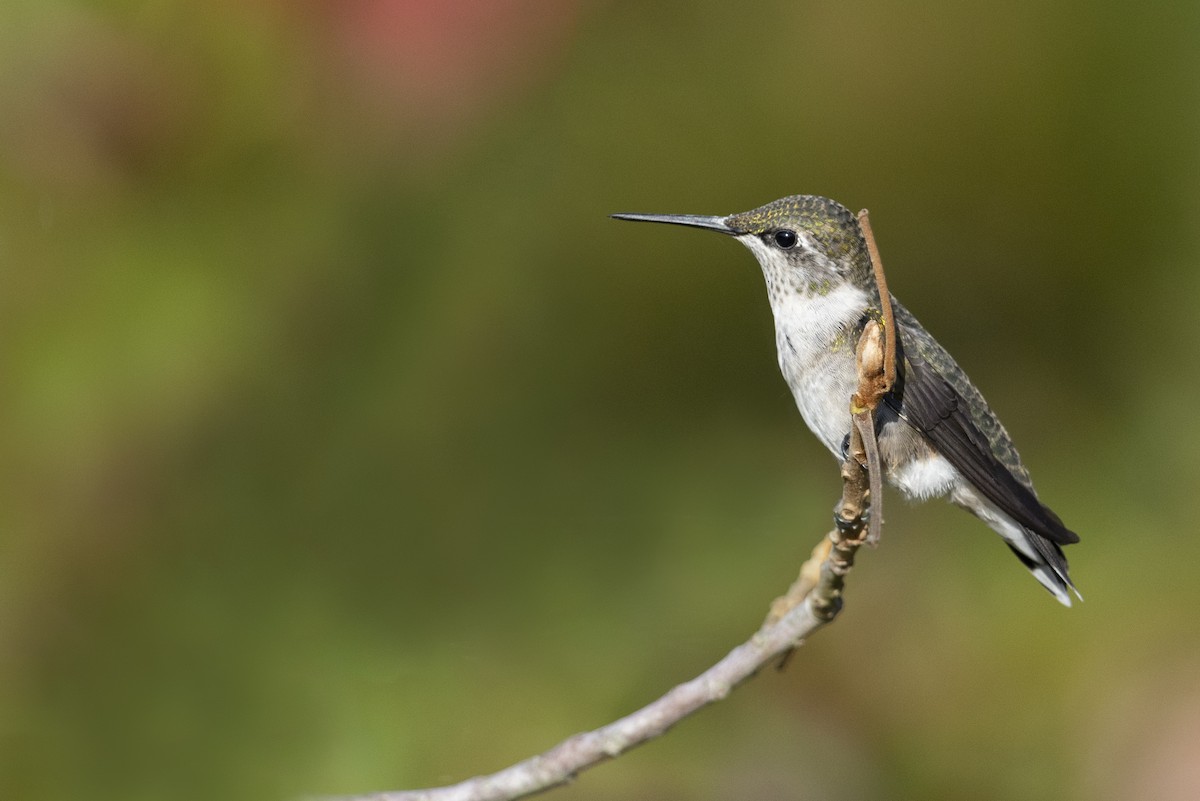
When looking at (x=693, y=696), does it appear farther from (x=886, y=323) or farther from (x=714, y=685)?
(x=886, y=323)

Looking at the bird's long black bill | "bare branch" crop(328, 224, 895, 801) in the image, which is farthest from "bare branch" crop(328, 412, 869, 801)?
the bird's long black bill

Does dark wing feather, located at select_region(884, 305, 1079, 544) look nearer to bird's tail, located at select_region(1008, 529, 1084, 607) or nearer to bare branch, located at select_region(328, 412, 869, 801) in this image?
bird's tail, located at select_region(1008, 529, 1084, 607)

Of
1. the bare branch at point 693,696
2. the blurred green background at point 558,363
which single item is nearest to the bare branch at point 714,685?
the bare branch at point 693,696

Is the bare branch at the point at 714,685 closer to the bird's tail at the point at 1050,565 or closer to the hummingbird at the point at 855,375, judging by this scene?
the hummingbird at the point at 855,375

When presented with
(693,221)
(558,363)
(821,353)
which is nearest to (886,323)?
(821,353)

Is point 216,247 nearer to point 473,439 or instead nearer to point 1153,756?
point 473,439

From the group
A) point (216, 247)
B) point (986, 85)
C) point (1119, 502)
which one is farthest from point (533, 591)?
point (986, 85)

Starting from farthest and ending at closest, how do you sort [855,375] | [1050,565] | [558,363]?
[558,363] → [1050,565] → [855,375]
